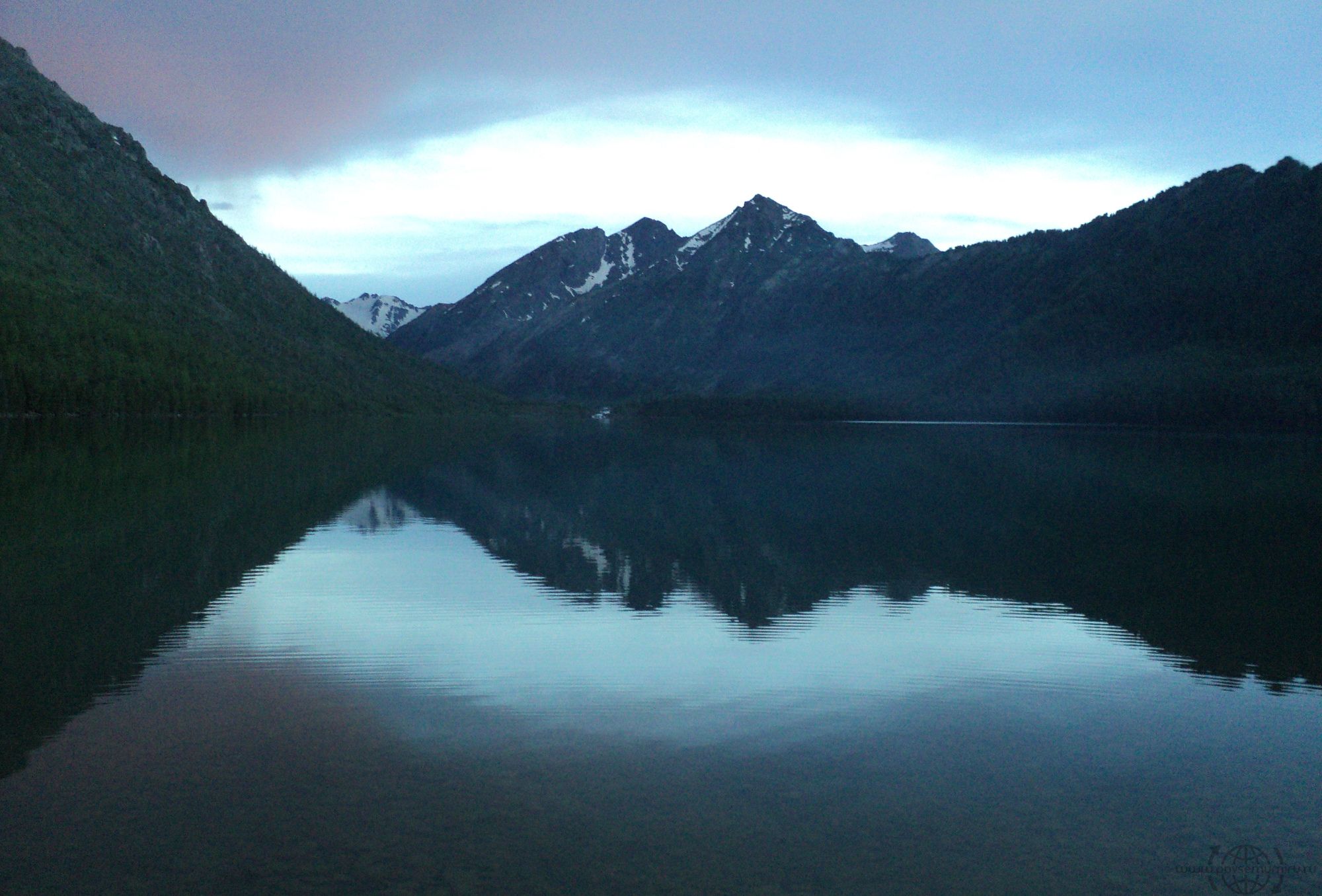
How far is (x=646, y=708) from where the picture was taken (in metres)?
19.0

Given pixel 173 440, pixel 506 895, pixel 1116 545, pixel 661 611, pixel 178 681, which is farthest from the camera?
pixel 173 440

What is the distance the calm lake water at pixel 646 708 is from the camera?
12.8 meters

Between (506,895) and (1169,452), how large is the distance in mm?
131171

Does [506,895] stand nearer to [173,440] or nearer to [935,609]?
[935,609]

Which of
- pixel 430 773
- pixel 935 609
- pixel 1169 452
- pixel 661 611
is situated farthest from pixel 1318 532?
pixel 1169 452

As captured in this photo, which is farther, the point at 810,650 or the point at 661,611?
the point at 661,611

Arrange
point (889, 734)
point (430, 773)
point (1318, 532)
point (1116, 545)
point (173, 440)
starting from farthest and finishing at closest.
Answer: point (173, 440)
point (1318, 532)
point (1116, 545)
point (889, 734)
point (430, 773)

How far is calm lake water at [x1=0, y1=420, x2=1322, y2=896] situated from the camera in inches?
504

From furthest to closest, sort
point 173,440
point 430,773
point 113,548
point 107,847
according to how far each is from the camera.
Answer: point 173,440 → point 113,548 → point 430,773 → point 107,847

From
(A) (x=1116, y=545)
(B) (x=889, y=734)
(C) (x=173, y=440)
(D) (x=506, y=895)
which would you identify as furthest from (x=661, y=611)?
(C) (x=173, y=440)

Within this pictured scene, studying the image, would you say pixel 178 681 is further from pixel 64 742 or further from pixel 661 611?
pixel 661 611

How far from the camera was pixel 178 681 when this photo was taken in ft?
64.2

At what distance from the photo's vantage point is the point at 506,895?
1175 cm

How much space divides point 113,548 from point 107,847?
962 inches
